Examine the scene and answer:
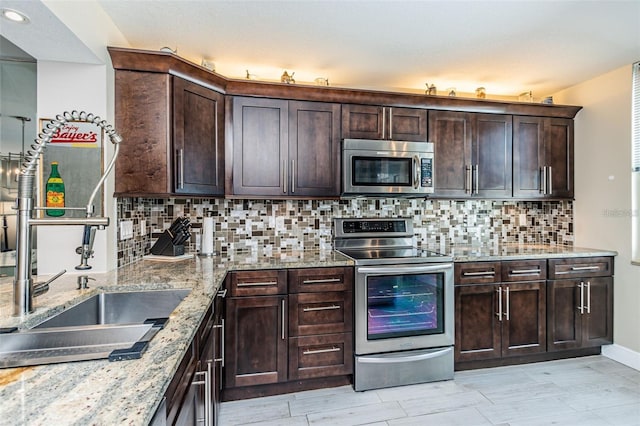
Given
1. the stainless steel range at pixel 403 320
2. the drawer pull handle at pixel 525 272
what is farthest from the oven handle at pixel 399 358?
the drawer pull handle at pixel 525 272

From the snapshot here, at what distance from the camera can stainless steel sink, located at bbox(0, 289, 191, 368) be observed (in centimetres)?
92

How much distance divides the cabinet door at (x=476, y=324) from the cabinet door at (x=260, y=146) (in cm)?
168

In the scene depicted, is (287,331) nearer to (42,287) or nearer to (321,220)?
(321,220)

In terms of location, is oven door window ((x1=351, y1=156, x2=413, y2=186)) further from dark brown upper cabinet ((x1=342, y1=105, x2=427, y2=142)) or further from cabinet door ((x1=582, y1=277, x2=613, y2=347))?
cabinet door ((x1=582, y1=277, x2=613, y2=347))

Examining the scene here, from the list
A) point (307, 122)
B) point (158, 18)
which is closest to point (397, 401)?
point (307, 122)

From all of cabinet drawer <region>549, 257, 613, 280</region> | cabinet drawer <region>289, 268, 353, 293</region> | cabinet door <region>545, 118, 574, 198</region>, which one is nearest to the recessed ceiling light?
cabinet drawer <region>289, 268, 353, 293</region>

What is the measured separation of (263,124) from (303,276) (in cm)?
124

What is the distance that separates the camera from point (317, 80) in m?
2.89

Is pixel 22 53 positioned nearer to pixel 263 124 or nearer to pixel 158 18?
pixel 158 18

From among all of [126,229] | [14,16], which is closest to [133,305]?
[126,229]

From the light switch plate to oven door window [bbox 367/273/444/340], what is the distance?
1709mm

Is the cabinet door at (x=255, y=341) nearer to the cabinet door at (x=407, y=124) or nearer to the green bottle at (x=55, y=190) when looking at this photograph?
the green bottle at (x=55, y=190)

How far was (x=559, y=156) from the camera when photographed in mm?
3264

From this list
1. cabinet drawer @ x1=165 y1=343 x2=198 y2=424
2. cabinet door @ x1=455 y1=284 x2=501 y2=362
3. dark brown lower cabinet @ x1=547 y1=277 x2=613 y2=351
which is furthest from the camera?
dark brown lower cabinet @ x1=547 y1=277 x2=613 y2=351
